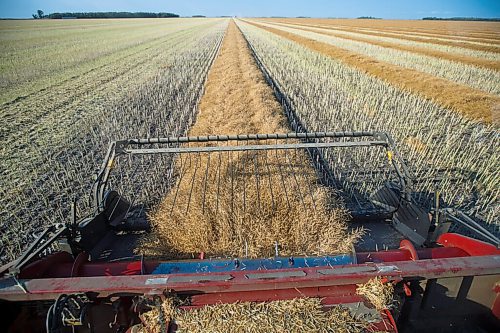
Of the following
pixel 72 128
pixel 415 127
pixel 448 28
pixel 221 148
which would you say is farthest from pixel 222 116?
pixel 448 28

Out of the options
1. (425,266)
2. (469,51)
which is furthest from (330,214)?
(469,51)

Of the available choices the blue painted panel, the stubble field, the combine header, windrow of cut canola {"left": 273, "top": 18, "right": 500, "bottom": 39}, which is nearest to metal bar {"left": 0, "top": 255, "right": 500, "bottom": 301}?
the combine header

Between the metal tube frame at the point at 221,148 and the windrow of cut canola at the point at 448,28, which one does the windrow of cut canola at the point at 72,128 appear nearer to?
the metal tube frame at the point at 221,148

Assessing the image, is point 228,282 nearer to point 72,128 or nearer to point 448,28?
point 72,128

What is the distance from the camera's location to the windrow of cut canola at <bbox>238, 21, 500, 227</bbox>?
532 cm

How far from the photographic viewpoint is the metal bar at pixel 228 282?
6.36ft

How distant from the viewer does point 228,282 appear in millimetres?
1951

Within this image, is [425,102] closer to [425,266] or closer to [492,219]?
[492,219]

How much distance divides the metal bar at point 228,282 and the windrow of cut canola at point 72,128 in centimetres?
229

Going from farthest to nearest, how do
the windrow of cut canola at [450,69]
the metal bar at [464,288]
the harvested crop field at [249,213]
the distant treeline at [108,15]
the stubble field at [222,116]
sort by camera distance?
1. the distant treeline at [108,15]
2. the windrow of cut canola at [450,69]
3. the stubble field at [222,116]
4. the harvested crop field at [249,213]
5. the metal bar at [464,288]

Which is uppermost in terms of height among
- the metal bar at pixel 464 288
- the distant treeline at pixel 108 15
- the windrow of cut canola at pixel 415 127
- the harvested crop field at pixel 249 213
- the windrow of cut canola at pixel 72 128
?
the distant treeline at pixel 108 15

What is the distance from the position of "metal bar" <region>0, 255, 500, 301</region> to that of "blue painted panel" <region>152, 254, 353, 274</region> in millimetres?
371

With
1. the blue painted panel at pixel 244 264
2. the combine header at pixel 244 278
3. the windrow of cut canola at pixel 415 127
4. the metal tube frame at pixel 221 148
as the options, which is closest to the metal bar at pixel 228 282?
the combine header at pixel 244 278

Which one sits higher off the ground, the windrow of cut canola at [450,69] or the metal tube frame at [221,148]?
the metal tube frame at [221,148]
